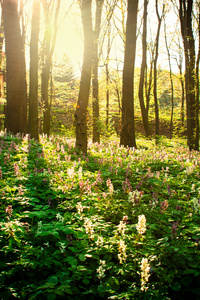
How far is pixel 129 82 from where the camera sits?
10.3m

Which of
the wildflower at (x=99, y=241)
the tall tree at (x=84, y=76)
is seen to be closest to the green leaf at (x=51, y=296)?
the wildflower at (x=99, y=241)

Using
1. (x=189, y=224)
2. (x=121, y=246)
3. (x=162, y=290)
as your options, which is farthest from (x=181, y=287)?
(x=189, y=224)

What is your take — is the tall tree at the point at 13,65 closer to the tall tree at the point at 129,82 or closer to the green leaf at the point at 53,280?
the tall tree at the point at 129,82

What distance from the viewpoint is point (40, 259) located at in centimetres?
228

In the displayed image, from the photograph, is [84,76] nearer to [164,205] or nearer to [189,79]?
[164,205]

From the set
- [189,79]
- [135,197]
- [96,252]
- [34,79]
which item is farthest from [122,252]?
[189,79]

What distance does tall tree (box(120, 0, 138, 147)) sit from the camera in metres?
10.0

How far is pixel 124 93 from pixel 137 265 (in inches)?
349

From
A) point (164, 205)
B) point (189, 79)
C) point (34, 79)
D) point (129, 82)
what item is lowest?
point (164, 205)

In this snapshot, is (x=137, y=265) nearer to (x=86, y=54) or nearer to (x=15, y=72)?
(x=86, y=54)

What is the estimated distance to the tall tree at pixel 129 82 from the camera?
10023 millimetres

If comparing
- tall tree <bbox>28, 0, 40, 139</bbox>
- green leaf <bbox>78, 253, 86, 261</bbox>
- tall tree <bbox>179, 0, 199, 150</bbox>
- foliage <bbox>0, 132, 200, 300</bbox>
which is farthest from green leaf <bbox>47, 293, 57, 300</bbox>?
tall tree <bbox>179, 0, 199, 150</bbox>

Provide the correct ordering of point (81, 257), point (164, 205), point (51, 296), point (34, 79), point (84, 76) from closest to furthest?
point (51, 296), point (81, 257), point (164, 205), point (84, 76), point (34, 79)

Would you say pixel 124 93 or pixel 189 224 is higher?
pixel 124 93
